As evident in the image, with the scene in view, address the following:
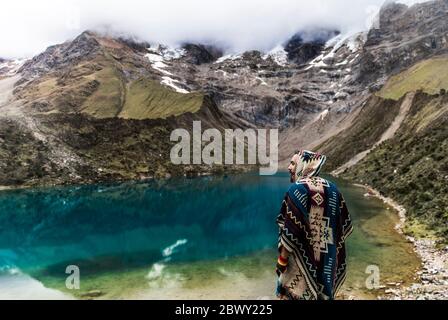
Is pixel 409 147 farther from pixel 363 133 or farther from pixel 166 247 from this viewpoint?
pixel 363 133

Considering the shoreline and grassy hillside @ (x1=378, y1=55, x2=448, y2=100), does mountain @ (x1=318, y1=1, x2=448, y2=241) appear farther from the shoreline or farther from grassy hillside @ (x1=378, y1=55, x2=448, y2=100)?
the shoreline

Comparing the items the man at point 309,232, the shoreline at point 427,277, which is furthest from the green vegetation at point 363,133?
the man at point 309,232

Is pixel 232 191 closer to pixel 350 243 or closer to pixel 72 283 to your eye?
pixel 350 243

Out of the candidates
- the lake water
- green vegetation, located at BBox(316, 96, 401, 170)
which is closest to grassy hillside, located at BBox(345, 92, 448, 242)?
the lake water

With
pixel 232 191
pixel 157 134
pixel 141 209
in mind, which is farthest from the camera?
pixel 157 134

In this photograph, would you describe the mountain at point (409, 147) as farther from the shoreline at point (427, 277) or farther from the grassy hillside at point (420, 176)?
the shoreline at point (427, 277)

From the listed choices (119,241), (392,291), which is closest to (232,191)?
(119,241)
